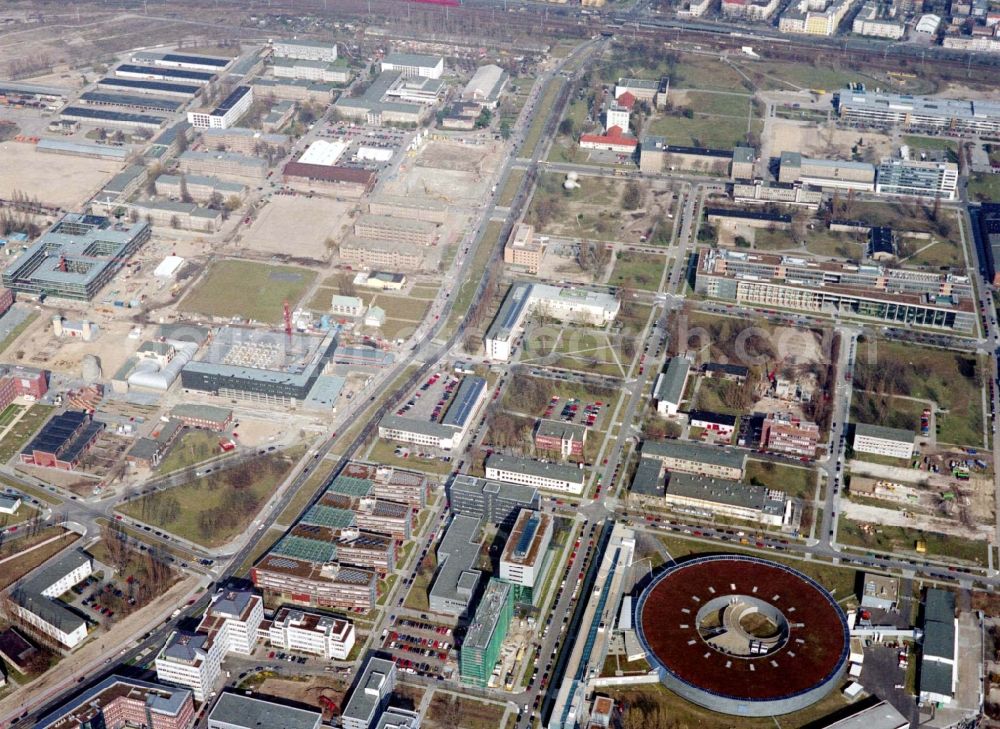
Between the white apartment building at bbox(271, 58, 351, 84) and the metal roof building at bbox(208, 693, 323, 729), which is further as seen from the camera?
the white apartment building at bbox(271, 58, 351, 84)

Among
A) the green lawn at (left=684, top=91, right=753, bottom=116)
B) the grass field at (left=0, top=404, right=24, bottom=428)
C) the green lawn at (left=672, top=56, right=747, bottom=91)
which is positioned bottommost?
the green lawn at (left=672, top=56, right=747, bottom=91)

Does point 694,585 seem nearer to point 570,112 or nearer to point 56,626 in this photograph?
point 56,626

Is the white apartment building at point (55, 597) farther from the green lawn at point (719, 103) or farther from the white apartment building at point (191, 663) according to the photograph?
the green lawn at point (719, 103)

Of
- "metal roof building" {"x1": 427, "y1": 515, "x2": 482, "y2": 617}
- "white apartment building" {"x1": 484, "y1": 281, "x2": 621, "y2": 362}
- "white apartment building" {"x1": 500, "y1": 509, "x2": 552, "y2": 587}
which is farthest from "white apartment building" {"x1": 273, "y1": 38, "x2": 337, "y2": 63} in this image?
"white apartment building" {"x1": 500, "y1": 509, "x2": 552, "y2": 587}

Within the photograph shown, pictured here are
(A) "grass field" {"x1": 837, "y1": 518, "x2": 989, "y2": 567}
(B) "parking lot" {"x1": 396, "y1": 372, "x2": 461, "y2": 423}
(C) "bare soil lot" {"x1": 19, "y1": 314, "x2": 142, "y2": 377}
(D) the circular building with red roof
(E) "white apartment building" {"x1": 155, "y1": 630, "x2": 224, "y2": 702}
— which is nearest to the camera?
(D) the circular building with red roof

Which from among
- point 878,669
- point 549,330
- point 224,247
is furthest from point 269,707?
point 224,247

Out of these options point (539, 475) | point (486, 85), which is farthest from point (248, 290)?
point (486, 85)

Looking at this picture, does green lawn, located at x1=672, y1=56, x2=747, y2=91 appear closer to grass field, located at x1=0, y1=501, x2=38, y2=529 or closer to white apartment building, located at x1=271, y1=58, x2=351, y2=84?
white apartment building, located at x1=271, y1=58, x2=351, y2=84
